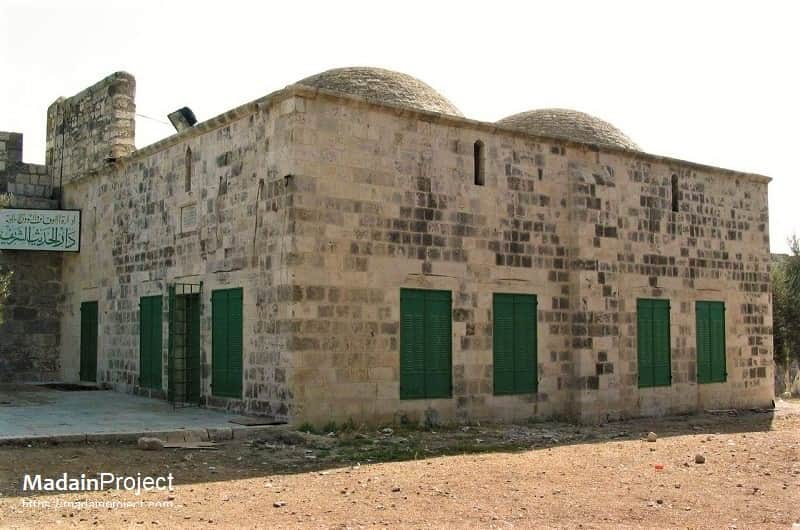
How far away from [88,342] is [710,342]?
11.7 metres

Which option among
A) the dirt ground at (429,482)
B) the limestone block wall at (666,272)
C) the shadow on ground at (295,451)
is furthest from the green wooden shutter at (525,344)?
the dirt ground at (429,482)

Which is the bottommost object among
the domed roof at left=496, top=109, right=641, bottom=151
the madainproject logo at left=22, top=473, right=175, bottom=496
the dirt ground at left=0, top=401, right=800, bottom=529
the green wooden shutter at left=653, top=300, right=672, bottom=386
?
the dirt ground at left=0, top=401, right=800, bottom=529

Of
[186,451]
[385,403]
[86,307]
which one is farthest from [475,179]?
[86,307]

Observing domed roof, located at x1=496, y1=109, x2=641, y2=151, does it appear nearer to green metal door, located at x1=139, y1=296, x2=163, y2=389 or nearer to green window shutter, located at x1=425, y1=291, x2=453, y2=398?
green window shutter, located at x1=425, y1=291, x2=453, y2=398

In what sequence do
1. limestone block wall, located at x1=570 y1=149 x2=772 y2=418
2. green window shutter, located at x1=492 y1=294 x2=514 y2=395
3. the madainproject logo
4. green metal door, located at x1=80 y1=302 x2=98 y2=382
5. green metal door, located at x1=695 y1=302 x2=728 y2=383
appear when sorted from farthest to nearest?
green metal door, located at x1=80 y1=302 x2=98 y2=382 < green metal door, located at x1=695 y1=302 x2=728 y2=383 < limestone block wall, located at x1=570 y1=149 x2=772 y2=418 < green window shutter, located at x1=492 y1=294 x2=514 y2=395 < the madainproject logo

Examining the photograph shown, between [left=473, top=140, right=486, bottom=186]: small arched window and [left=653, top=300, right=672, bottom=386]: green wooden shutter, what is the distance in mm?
4111

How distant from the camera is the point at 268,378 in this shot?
1055cm

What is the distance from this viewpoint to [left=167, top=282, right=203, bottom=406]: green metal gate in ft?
40.9

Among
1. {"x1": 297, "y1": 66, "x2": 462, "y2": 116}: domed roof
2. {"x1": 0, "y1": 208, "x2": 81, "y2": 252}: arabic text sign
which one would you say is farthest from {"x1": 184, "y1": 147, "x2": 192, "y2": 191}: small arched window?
{"x1": 0, "y1": 208, "x2": 81, "y2": 252}: arabic text sign

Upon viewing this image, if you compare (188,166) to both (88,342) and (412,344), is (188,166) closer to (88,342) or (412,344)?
(412,344)

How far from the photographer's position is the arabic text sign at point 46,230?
16.5 metres

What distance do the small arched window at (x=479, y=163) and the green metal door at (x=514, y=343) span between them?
170 cm

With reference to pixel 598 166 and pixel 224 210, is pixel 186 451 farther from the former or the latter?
pixel 598 166

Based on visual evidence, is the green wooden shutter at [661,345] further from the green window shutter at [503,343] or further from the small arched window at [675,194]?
the green window shutter at [503,343]
